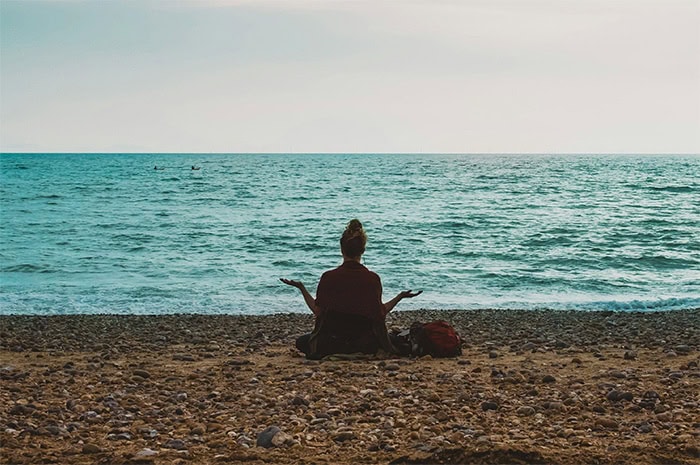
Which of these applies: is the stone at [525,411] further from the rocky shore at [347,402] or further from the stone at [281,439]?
the stone at [281,439]

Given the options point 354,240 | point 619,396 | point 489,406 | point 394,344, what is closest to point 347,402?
point 489,406

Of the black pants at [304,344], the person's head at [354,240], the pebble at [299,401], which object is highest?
the person's head at [354,240]

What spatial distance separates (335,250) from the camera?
89.2ft

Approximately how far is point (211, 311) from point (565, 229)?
63.5 ft

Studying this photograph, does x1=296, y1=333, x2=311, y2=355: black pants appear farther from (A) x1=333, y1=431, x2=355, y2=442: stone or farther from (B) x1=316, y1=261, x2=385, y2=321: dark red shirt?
(A) x1=333, y1=431, x2=355, y2=442: stone

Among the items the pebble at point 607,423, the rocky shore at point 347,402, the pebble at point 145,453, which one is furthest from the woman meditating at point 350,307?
the pebble at point 145,453

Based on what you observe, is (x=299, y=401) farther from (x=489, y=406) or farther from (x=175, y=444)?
(x=489, y=406)

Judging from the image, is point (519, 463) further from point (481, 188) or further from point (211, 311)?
point (481, 188)

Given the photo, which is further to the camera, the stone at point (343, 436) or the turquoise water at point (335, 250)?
the turquoise water at point (335, 250)

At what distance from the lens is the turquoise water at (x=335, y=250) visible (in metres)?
18.5

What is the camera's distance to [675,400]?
275 inches

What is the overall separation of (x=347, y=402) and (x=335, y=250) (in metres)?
20.2

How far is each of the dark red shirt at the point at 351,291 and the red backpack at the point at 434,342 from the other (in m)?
0.65

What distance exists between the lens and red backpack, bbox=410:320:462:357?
9547 mm
